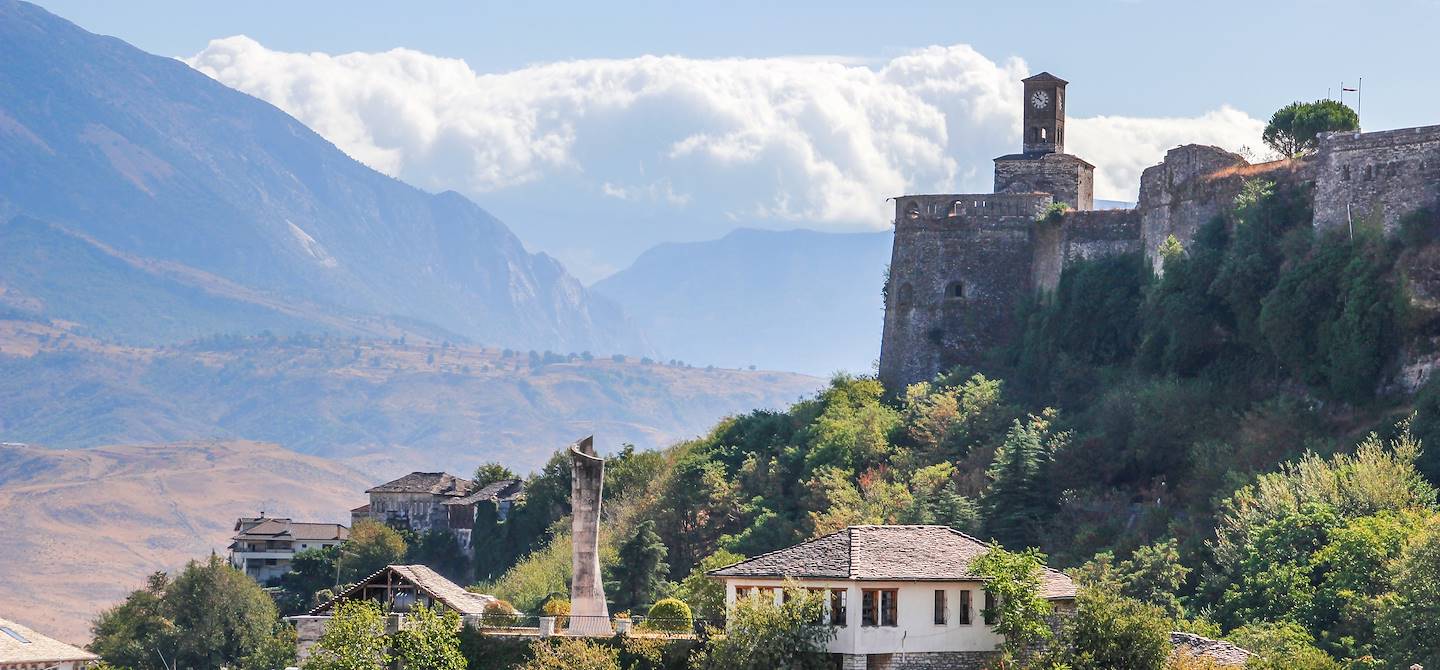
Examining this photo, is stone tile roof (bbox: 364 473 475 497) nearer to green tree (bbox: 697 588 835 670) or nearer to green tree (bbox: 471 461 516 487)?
green tree (bbox: 471 461 516 487)

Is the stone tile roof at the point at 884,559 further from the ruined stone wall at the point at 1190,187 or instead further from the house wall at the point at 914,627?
the ruined stone wall at the point at 1190,187

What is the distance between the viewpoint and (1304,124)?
91.8 metres

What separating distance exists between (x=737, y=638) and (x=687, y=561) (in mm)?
42379

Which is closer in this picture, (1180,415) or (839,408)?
(1180,415)

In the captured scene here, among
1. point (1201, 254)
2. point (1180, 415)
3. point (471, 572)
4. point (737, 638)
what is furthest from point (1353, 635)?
point (471, 572)

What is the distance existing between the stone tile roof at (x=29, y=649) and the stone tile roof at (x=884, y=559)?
2062 centimetres

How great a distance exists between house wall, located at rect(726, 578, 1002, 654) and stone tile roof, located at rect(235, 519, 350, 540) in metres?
109

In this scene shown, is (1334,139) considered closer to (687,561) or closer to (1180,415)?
(1180,415)

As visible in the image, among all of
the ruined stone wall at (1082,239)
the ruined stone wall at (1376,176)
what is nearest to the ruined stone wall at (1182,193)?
the ruined stone wall at (1082,239)

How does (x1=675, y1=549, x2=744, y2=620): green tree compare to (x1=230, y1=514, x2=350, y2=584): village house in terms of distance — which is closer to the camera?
(x1=675, y1=549, x2=744, y2=620): green tree

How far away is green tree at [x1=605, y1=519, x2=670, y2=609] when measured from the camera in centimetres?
8794

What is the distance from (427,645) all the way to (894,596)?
11.7m

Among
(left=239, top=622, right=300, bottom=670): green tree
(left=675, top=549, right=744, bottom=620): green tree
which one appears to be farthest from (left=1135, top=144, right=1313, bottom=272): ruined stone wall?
(left=239, top=622, right=300, bottom=670): green tree

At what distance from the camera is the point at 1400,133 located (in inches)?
3083
